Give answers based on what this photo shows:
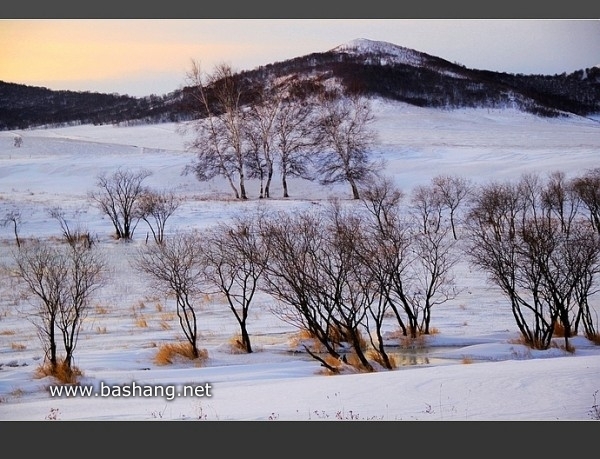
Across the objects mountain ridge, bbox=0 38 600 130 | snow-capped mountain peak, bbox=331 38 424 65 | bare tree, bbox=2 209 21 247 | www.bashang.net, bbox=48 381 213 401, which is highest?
snow-capped mountain peak, bbox=331 38 424 65

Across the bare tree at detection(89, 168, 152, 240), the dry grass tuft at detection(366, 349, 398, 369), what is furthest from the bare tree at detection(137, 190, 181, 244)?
the dry grass tuft at detection(366, 349, 398, 369)

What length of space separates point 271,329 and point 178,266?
1.77 metres

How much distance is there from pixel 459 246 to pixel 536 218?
1.76 metres

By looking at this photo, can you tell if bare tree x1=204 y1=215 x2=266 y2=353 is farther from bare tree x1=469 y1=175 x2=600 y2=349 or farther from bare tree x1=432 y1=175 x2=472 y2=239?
bare tree x1=469 y1=175 x2=600 y2=349

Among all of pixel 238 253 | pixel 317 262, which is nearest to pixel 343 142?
pixel 317 262

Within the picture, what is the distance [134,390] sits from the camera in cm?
848

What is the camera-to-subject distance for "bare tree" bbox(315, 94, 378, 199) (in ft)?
34.9

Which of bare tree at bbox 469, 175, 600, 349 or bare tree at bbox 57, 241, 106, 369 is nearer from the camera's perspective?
bare tree at bbox 57, 241, 106, 369

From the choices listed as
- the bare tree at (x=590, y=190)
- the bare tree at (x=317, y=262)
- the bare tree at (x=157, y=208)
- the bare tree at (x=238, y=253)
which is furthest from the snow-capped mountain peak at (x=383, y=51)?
the bare tree at (x=157, y=208)

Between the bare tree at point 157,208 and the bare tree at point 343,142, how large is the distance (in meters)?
2.29

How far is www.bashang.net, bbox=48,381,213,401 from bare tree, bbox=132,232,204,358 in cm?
118

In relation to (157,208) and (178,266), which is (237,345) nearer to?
(178,266)

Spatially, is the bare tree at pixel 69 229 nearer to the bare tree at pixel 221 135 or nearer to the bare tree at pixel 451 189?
the bare tree at pixel 221 135

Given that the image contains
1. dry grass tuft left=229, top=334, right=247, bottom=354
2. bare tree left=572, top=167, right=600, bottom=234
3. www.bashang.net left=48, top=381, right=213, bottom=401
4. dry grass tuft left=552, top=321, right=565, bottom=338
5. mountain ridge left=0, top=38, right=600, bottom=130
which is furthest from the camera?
dry grass tuft left=552, top=321, right=565, bottom=338
